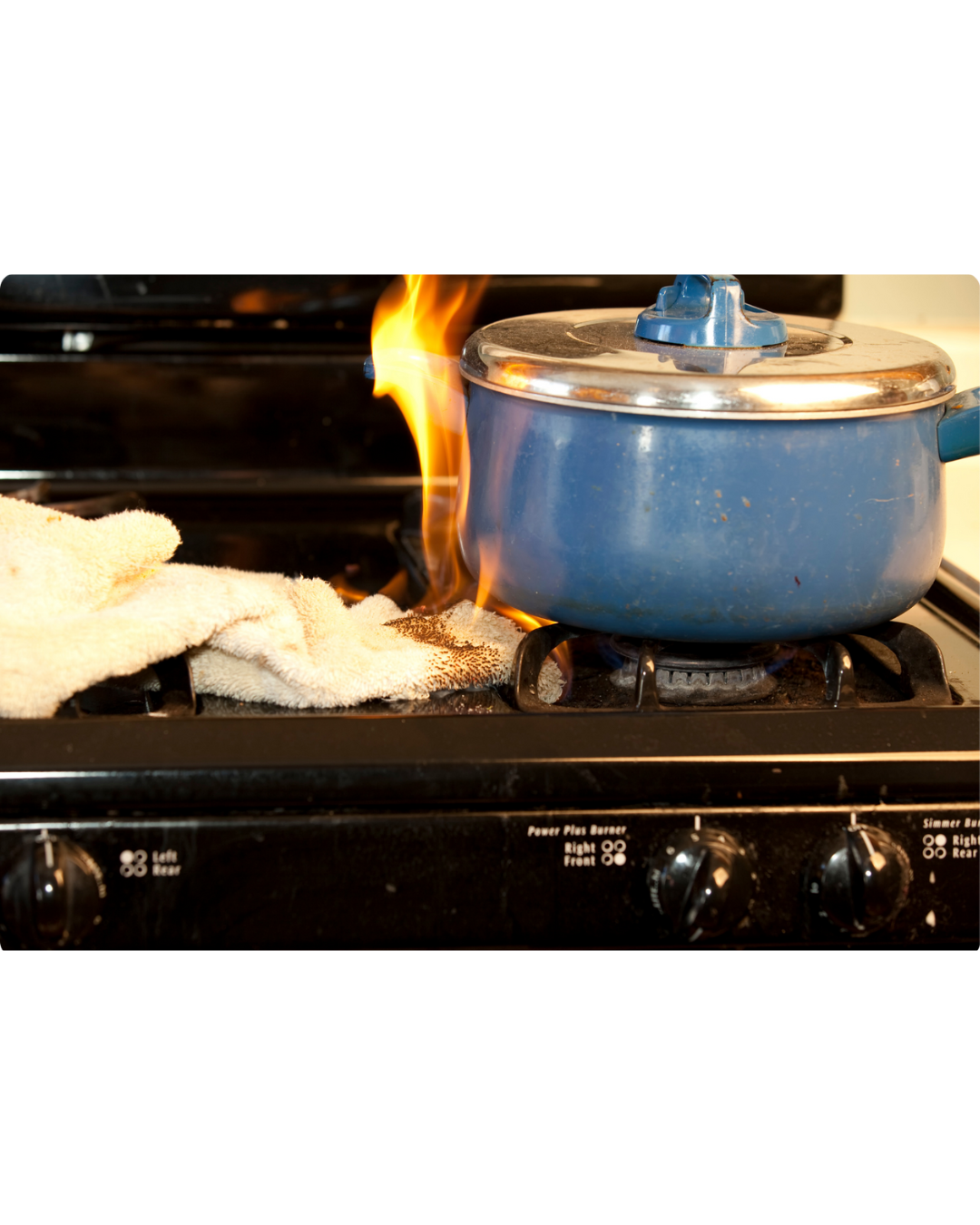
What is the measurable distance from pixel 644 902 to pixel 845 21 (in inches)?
34.9

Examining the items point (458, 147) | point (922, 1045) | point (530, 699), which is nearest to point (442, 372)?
point (530, 699)

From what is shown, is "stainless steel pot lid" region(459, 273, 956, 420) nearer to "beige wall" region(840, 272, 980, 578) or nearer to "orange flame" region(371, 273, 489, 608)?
"orange flame" region(371, 273, 489, 608)

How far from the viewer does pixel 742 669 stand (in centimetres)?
76

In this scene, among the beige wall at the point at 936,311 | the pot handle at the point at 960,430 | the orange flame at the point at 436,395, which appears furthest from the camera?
the beige wall at the point at 936,311

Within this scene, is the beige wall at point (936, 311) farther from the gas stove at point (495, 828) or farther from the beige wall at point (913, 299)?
the gas stove at point (495, 828)

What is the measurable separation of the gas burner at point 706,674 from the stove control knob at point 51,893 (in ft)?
1.15

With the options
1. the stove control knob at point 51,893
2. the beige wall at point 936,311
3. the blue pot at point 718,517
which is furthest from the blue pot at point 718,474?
the beige wall at point 936,311

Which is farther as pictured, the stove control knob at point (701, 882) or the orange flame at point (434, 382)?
the orange flame at point (434, 382)

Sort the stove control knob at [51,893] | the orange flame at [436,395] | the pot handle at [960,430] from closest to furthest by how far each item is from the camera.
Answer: the stove control knob at [51,893]
the pot handle at [960,430]
the orange flame at [436,395]

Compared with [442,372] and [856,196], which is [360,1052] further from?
[856,196]

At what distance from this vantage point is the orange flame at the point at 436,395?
818mm

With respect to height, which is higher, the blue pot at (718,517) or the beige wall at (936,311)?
the beige wall at (936,311)

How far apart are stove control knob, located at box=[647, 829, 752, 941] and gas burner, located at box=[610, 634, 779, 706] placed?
155 mm

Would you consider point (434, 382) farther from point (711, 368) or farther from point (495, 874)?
point (495, 874)
